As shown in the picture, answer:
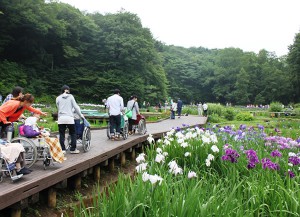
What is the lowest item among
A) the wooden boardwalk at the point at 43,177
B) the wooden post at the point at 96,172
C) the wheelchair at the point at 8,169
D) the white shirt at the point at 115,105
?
the wooden post at the point at 96,172

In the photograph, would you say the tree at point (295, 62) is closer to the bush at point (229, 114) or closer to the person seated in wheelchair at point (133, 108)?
the bush at point (229, 114)

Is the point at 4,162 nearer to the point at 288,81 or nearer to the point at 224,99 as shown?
the point at 288,81

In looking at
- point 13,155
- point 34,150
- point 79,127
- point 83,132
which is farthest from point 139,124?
point 13,155

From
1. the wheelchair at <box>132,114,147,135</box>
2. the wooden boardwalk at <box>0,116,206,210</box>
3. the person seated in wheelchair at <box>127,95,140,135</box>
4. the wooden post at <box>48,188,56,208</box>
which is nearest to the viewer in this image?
the wooden boardwalk at <box>0,116,206,210</box>

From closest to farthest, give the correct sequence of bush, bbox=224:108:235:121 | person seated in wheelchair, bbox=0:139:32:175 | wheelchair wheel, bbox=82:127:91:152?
person seated in wheelchair, bbox=0:139:32:175 → wheelchair wheel, bbox=82:127:91:152 → bush, bbox=224:108:235:121

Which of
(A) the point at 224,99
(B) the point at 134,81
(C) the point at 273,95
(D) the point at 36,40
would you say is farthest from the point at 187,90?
(D) the point at 36,40

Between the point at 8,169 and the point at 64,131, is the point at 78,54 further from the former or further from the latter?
the point at 8,169

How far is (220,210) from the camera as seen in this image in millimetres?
2732

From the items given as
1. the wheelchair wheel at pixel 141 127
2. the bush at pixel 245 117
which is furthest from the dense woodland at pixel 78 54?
the wheelchair wheel at pixel 141 127

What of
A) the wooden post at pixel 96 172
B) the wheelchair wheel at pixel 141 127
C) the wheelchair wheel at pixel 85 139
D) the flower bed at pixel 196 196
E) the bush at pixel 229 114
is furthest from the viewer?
the bush at pixel 229 114

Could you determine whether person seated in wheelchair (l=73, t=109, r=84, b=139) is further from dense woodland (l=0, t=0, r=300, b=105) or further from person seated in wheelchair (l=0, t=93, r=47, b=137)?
dense woodland (l=0, t=0, r=300, b=105)

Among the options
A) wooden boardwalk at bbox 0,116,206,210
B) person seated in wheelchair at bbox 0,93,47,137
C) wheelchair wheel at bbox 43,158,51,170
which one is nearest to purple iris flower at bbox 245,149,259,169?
→ wooden boardwalk at bbox 0,116,206,210

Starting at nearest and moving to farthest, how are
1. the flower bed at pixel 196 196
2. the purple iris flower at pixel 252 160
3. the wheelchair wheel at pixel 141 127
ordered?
the flower bed at pixel 196 196
the purple iris flower at pixel 252 160
the wheelchair wheel at pixel 141 127

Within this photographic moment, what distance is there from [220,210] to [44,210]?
11.3 feet
